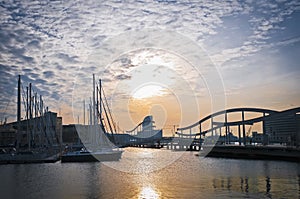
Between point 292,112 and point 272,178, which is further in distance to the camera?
point 292,112

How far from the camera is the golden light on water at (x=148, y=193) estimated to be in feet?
85.1

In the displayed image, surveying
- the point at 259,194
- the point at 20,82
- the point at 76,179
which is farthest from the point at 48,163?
the point at 259,194

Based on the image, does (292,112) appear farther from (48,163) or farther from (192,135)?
(192,135)

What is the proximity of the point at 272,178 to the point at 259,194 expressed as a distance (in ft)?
34.9

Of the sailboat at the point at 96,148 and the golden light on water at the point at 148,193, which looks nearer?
the golden light on water at the point at 148,193

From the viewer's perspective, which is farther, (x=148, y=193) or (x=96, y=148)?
(x=96, y=148)

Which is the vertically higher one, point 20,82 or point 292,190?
point 20,82

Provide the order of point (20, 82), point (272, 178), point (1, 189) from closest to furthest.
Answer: point (1, 189), point (272, 178), point (20, 82)

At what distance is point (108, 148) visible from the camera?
229 feet

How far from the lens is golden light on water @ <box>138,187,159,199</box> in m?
25.9

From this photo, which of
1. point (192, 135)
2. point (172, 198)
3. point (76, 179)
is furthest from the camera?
point (192, 135)

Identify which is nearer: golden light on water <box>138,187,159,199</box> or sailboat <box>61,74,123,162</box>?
golden light on water <box>138,187,159,199</box>

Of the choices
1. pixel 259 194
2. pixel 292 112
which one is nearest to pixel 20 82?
pixel 259 194

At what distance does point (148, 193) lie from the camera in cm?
2753
